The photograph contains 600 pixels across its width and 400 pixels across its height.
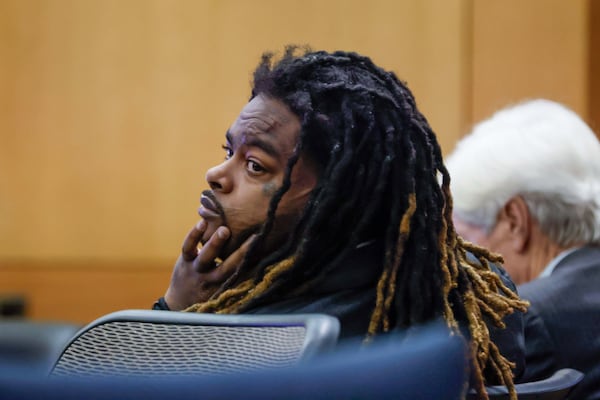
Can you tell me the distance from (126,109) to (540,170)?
221 cm

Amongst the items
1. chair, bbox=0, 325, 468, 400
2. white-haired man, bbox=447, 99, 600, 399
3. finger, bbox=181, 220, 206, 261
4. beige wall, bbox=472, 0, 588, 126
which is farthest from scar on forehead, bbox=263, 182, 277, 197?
beige wall, bbox=472, 0, 588, 126

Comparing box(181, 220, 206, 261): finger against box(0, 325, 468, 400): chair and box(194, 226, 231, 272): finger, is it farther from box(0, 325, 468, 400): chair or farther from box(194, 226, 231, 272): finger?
box(0, 325, 468, 400): chair

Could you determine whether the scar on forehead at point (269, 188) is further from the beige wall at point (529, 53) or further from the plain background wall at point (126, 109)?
the plain background wall at point (126, 109)

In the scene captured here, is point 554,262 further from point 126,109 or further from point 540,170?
point 126,109

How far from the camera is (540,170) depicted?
70.4 inches

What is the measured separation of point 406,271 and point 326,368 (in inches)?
19.0

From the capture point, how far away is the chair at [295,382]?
49 cm

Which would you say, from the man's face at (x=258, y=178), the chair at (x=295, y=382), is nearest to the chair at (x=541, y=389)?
the man's face at (x=258, y=178)

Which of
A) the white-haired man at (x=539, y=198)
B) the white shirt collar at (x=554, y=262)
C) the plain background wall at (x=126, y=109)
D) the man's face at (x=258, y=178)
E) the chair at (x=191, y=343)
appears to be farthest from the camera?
the plain background wall at (x=126, y=109)

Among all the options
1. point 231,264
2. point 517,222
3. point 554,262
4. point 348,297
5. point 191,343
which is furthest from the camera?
point 517,222

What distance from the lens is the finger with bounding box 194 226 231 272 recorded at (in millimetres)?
1075

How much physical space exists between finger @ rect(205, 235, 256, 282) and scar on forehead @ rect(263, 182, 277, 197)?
0.06 meters

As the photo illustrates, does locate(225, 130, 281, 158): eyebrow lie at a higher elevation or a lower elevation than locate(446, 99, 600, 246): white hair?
higher

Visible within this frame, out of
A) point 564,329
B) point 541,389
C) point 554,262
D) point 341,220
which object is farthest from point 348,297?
point 554,262
